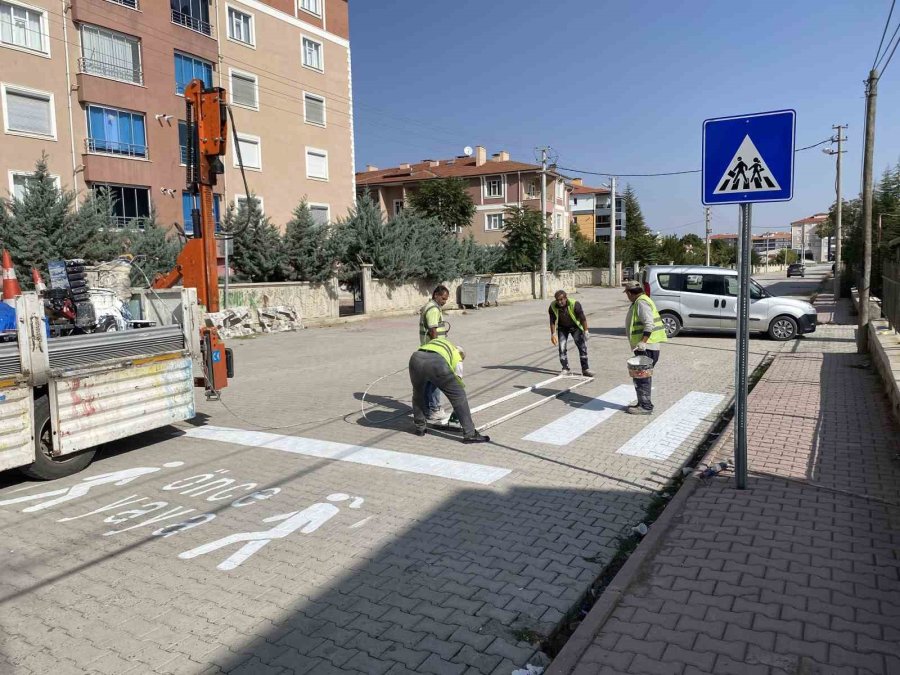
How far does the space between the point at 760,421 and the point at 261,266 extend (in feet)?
62.9

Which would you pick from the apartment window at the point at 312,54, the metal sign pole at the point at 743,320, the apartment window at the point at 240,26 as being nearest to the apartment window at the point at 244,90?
the apartment window at the point at 240,26

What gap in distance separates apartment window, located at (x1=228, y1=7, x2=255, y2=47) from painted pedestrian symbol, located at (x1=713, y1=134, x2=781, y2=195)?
31.3 m

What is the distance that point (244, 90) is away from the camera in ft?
104

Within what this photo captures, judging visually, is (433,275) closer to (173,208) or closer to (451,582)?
(173,208)

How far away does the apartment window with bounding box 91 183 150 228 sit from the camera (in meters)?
26.0

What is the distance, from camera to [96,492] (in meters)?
6.07

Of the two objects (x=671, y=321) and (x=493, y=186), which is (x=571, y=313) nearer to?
(x=671, y=321)

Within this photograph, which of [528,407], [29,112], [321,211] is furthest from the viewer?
[321,211]

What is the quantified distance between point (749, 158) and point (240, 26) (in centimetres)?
3218

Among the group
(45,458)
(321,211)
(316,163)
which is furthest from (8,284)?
(316,163)

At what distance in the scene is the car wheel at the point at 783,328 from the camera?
Answer: 1633 centimetres

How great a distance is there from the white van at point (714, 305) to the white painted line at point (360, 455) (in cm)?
1180

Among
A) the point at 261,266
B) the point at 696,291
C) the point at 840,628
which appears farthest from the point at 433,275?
the point at 840,628

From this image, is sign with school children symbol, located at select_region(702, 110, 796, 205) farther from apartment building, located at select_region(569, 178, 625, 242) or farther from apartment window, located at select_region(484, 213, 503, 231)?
apartment building, located at select_region(569, 178, 625, 242)
